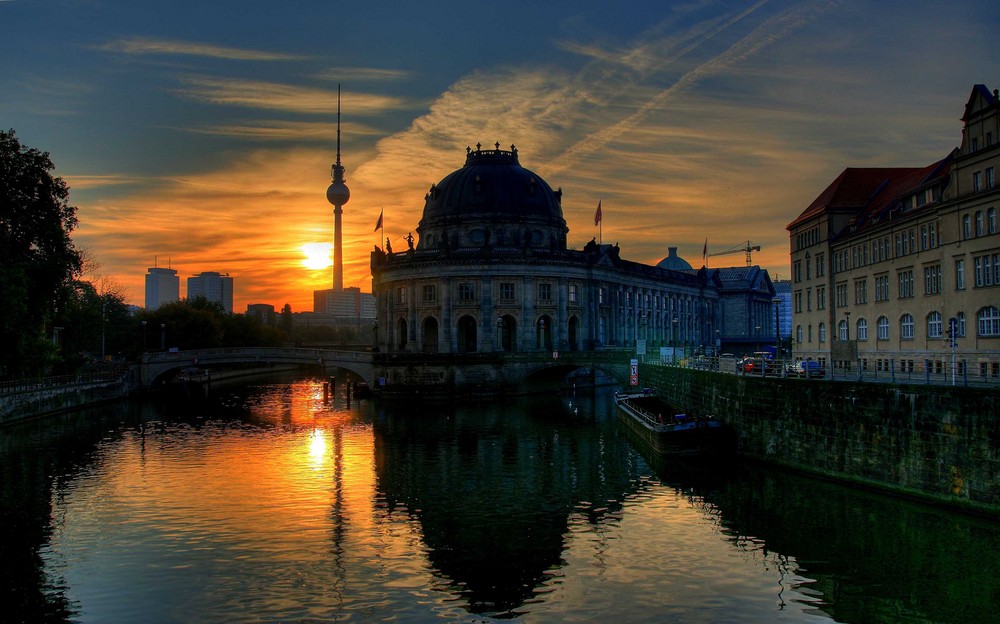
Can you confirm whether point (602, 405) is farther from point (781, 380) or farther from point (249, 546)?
point (249, 546)

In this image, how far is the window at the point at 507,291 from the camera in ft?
392

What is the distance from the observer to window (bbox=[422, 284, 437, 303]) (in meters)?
121

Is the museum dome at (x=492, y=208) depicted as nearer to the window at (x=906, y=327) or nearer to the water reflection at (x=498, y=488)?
the water reflection at (x=498, y=488)

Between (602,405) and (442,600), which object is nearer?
(442,600)

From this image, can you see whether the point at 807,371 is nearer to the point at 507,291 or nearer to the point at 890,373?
the point at 890,373

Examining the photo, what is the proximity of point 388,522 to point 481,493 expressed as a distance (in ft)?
Result: 24.3

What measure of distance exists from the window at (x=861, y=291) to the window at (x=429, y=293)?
61.4 m

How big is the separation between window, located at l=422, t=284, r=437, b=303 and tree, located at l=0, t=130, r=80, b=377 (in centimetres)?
5273

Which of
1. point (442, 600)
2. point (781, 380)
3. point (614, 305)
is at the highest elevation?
point (614, 305)

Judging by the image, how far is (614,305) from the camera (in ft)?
452

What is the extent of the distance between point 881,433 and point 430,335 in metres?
90.3

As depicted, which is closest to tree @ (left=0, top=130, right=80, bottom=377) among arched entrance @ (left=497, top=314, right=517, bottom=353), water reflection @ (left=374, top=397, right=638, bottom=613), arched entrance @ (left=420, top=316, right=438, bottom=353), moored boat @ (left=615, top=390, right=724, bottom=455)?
water reflection @ (left=374, top=397, right=638, bottom=613)

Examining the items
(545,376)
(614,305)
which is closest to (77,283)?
(545,376)

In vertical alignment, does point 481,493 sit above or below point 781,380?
below
